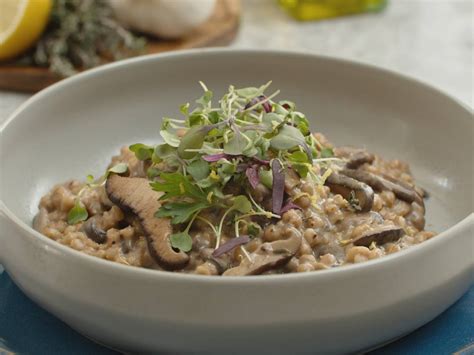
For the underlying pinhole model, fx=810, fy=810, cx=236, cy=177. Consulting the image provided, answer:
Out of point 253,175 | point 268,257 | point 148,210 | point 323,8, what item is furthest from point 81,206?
point 323,8

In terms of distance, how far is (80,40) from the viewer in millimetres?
5375

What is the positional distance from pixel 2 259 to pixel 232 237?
78 centimetres

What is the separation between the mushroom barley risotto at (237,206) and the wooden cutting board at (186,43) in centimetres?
208

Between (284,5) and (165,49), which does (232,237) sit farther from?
(284,5)

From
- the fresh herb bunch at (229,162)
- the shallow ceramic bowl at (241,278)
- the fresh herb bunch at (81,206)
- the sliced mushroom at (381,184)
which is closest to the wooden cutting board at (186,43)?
the shallow ceramic bowl at (241,278)

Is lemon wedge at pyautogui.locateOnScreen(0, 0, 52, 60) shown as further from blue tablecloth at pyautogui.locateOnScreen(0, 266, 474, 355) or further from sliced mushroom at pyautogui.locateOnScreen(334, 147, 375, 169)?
blue tablecloth at pyautogui.locateOnScreen(0, 266, 474, 355)

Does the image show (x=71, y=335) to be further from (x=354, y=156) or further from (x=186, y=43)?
(x=186, y=43)

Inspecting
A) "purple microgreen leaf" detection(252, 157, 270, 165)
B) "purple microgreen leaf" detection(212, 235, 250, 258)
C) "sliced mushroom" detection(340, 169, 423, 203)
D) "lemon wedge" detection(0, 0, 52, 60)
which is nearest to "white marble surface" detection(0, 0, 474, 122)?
"lemon wedge" detection(0, 0, 52, 60)

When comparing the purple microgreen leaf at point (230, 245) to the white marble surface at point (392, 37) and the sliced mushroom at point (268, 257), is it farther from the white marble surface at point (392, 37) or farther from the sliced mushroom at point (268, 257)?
the white marble surface at point (392, 37)

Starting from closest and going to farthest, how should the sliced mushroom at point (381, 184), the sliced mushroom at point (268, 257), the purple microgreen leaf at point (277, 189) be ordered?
the sliced mushroom at point (268, 257) → the purple microgreen leaf at point (277, 189) → the sliced mushroom at point (381, 184)

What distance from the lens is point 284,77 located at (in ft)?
13.7

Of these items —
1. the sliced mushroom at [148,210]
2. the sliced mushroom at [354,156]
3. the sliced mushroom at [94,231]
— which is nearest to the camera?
the sliced mushroom at [148,210]

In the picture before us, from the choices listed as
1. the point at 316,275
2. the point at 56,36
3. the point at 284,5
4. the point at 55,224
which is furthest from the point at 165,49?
the point at 316,275

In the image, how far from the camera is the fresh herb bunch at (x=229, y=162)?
2840 millimetres
